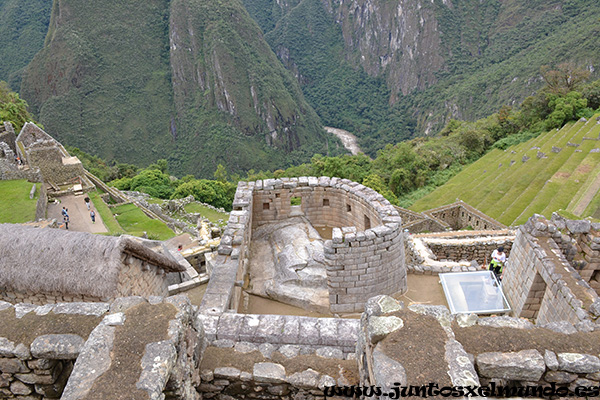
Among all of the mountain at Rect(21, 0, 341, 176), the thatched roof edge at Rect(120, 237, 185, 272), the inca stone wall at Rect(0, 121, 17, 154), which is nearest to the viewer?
the thatched roof edge at Rect(120, 237, 185, 272)

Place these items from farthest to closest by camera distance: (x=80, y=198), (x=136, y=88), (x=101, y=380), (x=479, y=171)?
(x=136, y=88) → (x=479, y=171) → (x=80, y=198) → (x=101, y=380)

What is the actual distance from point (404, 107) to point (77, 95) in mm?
112448

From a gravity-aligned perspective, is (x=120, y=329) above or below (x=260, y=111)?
above

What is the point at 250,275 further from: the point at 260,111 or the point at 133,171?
the point at 260,111

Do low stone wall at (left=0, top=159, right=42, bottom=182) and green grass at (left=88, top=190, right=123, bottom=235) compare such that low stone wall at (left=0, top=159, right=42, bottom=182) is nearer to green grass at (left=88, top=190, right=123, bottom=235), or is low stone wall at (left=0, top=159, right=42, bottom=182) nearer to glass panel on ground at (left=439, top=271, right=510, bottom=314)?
green grass at (left=88, top=190, right=123, bottom=235)

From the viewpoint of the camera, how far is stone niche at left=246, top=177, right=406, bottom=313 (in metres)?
7.83

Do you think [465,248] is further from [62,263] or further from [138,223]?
[138,223]

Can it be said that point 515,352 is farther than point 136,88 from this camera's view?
No

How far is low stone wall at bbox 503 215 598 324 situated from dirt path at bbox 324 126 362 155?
376ft

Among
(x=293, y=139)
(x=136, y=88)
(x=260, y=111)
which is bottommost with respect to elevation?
(x=293, y=139)

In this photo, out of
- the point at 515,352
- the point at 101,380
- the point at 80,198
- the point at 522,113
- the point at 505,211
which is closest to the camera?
the point at 101,380

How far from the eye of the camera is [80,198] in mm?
26281

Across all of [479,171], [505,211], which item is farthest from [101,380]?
[479,171]

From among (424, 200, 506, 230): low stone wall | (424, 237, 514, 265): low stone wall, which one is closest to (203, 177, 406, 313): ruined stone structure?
(424, 237, 514, 265): low stone wall
